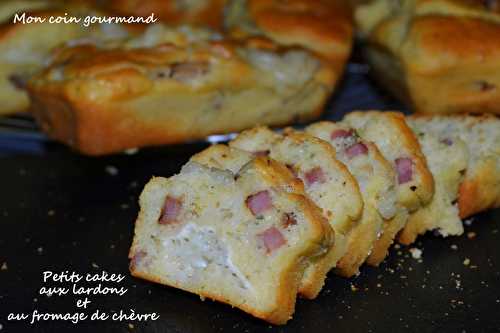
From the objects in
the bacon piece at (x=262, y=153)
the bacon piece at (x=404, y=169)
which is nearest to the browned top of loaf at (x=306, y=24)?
the bacon piece at (x=262, y=153)

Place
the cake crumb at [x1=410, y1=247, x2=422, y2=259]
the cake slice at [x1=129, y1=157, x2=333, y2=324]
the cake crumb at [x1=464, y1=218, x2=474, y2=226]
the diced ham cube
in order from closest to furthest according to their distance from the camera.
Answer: the cake slice at [x1=129, y1=157, x2=333, y2=324]
the diced ham cube
the cake crumb at [x1=410, y1=247, x2=422, y2=259]
the cake crumb at [x1=464, y1=218, x2=474, y2=226]

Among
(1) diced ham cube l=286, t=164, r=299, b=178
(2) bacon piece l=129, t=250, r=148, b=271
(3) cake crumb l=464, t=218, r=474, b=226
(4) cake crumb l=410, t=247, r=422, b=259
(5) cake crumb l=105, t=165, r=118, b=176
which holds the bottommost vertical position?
(5) cake crumb l=105, t=165, r=118, b=176

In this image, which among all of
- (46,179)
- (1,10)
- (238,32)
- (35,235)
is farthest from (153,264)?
(1,10)

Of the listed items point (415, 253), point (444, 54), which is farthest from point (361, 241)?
point (444, 54)

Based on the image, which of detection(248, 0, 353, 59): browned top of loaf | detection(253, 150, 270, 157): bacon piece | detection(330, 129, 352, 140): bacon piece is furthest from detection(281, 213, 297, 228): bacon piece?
detection(248, 0, 353, 59): browned top of loaf

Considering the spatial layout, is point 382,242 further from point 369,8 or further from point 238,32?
point 369,8

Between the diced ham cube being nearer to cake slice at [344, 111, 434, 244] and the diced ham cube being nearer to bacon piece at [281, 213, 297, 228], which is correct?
bacon piece at [281, 213, 297, 228]

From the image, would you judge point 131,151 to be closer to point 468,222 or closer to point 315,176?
point 315,176
